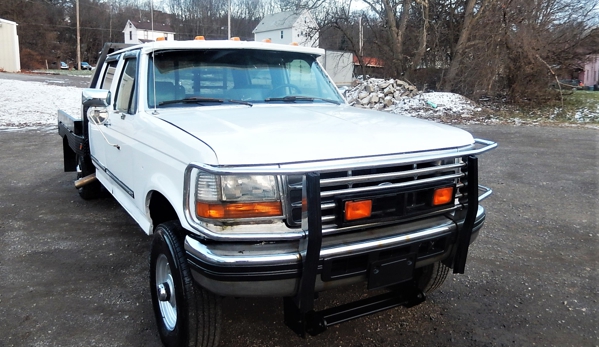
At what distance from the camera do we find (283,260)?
2248 mm

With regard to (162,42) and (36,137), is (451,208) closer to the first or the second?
(162,42)

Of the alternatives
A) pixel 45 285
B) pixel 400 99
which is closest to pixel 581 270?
pixel 45 285

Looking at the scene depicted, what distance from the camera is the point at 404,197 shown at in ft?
8.15

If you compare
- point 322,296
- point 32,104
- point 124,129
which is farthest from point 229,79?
point 32,104

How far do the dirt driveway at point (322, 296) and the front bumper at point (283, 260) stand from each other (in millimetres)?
866

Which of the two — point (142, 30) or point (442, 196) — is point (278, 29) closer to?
point (142, 30)

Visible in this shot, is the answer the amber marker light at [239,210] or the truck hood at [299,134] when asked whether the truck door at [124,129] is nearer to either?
the truck hood at [299,134]

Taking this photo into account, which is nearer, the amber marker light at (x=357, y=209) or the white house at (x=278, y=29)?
the amber marker light at (x=357, y=209)

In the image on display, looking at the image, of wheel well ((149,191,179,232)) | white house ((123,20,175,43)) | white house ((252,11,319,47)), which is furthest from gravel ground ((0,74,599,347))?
white house ((123,20,175,43))

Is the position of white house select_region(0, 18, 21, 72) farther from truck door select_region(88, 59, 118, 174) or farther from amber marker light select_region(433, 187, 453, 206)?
amber marker light select_region(433, 187, 453, 206)

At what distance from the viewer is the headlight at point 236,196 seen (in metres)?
2.32

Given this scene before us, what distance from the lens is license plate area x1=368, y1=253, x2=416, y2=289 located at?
2.45 meters

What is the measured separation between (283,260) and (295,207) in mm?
274

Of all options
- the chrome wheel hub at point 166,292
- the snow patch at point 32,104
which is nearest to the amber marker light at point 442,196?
the chrome wheel hub at point 166,292
